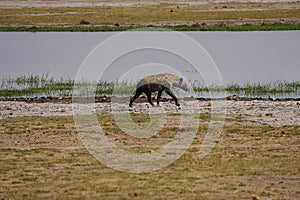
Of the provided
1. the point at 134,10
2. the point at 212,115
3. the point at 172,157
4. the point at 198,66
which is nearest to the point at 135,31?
the point at 134,10

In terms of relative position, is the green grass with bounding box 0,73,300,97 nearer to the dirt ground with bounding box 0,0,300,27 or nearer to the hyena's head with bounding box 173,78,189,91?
the hyena's head with bounding box 173,78,189,91

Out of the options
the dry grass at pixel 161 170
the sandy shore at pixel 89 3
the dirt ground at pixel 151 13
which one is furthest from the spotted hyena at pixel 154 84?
the sandy shore at pixel 89 3

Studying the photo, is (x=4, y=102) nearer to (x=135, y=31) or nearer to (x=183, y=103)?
(x=183, y=103)

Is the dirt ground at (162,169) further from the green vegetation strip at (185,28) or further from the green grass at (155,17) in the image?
the green grass at (155,17)

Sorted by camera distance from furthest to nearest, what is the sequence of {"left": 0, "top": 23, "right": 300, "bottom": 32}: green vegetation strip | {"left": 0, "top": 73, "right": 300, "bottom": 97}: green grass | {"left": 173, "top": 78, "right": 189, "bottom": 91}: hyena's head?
{"left": 0, "top": 23, "right": 300, "bottom": 32}: green vegetation strip < {"left": 0, "top": 73, "right": 300, "bottom": 97}: green grass < {"left": 173, "top": 78, "right": 189, "bottom": 91}: hyena's head

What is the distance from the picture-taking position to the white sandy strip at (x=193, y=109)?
18.4 metres

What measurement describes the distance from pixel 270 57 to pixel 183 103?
12853 millimetres

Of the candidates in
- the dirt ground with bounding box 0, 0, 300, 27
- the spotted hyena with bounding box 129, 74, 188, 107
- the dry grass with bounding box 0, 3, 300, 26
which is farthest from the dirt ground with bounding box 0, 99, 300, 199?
the dry grass with bounding box 0, 3, 300, 26

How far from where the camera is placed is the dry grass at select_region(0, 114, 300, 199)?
1166cm

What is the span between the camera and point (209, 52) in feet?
114

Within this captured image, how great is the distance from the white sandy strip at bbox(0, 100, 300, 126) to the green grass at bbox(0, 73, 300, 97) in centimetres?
206

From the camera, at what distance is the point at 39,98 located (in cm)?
2194

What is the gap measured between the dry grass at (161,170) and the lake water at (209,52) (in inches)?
Answer: 378

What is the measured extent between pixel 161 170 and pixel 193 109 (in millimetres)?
6279
